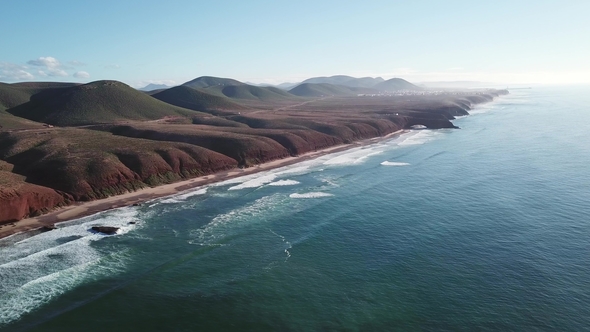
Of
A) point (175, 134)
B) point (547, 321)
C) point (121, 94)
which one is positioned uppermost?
point (121, 94)

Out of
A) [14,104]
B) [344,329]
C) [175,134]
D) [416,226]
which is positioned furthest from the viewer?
[14,104]

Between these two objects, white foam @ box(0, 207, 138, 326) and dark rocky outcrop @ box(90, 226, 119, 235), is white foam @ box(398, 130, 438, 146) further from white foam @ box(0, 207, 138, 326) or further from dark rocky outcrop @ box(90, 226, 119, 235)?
white foam @ box(0, 207, 138, 326)

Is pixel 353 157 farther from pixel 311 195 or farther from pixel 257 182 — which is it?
pixel 311 195

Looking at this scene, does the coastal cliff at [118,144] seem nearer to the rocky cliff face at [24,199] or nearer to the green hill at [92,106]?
the rocky cliff face at [24,199]

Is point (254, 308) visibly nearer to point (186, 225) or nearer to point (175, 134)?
point (186, 225)

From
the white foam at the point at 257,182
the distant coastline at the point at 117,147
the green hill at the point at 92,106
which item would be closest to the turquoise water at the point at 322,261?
the white foam at the point at 257,182

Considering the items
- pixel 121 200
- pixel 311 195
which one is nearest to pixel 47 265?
pixel 121 200

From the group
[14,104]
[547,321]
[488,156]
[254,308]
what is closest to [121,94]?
[14,104]
